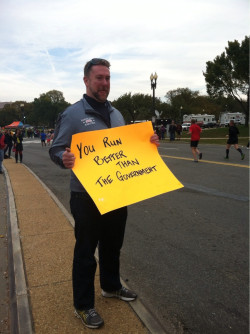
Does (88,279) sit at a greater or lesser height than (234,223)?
greater

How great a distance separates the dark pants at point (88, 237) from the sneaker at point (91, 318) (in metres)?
0.04

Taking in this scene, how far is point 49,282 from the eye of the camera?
10.5 ft

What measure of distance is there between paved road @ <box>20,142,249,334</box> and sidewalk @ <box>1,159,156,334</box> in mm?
389

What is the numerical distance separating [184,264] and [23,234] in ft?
7.91

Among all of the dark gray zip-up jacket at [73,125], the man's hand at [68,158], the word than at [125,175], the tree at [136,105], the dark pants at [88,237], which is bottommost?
the dark pants at [88,237]

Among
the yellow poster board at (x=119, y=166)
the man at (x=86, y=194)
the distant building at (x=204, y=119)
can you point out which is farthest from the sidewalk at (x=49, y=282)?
the distant building at (x=204, y=119)

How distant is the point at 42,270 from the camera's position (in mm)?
3447

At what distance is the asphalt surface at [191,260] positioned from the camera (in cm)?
278

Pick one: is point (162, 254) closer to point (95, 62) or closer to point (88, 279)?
point (88, 279)

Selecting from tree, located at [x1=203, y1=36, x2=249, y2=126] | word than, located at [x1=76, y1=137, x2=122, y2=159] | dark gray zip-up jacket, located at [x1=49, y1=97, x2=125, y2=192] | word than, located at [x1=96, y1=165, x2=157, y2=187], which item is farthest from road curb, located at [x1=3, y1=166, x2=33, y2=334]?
tree, located at [x1=203, y1=36, x2=249, y2=126]

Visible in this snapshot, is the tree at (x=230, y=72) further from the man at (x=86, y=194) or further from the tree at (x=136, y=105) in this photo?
the man at (x=86, y=194)

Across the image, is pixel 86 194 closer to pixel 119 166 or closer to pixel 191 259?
pixel 119 166

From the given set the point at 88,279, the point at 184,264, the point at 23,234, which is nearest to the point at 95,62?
the point at 88,279

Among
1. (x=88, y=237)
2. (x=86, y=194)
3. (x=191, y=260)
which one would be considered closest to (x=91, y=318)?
(x=88, y=237)
